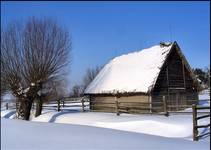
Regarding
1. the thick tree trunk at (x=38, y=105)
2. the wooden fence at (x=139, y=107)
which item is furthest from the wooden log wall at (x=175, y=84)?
the thick tree trunk at (x=38, y=105)

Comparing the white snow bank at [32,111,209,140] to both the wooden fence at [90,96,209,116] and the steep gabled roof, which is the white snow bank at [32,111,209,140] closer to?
the wooden fence at [90,96,209,116]

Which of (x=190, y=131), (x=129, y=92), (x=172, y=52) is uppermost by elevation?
(x=172, y=52)

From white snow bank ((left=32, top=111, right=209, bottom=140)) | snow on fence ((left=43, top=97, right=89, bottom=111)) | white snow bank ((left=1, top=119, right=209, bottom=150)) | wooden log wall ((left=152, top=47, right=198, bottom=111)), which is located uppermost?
wooden log wall ((left=152, top=47, right=198, bottom=111))

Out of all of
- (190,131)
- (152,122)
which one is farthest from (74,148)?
(152,122)

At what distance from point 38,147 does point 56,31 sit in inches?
843

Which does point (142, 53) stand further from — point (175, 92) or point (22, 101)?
point (22, 101)

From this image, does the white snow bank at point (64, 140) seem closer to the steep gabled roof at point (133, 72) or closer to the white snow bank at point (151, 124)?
the white snow bank at point (151, 124)

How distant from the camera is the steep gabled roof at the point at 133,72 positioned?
26.9 m

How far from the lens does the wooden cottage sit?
26750 mm

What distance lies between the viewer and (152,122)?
62.4 feet

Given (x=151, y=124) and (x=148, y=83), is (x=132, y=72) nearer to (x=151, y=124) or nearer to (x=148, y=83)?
(x=148, y=83)

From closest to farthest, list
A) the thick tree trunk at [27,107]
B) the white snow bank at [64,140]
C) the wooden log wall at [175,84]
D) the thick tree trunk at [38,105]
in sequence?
the white snow bank at [64,140] → the thick tree trunk at [27,107] → the wooden log wall at [175,84] → the thick tree trunk at [38,105]

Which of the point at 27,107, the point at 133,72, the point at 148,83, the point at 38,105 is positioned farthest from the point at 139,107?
the point at 38,105

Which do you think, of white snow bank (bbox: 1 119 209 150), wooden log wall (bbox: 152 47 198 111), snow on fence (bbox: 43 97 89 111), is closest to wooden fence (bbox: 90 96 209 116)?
wooden log wall (bbox: 152 47 198 111)
